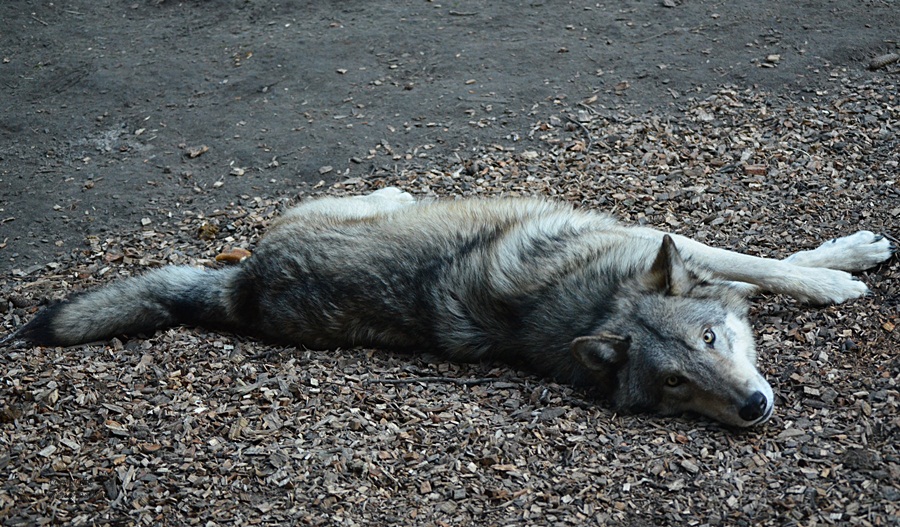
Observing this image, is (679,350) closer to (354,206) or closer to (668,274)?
(668,274)

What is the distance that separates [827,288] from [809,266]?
31cm

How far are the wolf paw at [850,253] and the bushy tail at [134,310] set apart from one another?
12.6 feet

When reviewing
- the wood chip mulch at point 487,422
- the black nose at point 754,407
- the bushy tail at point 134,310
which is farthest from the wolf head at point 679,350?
the bushy tail at point 134,310

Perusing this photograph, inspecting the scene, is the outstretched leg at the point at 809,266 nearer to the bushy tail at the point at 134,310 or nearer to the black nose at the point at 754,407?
the black nose at the point at 754,407

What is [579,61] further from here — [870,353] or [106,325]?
[106,325]

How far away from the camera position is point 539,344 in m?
5.07

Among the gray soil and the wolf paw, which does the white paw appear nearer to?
the wolf paw

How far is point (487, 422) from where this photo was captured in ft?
15.2

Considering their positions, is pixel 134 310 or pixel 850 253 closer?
pixel 850 253

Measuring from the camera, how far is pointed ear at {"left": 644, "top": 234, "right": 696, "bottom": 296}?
4762mm

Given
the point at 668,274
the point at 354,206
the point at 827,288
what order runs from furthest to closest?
1. the point at 354,206
2. the point at 827,288
3. the point at 668,274

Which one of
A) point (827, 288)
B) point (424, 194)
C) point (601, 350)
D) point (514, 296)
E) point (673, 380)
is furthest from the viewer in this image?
point (424, 194)

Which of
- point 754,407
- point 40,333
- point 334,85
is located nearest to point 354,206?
point 40,333

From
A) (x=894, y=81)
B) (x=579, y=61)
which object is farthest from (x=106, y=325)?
(x=894, y=81)
